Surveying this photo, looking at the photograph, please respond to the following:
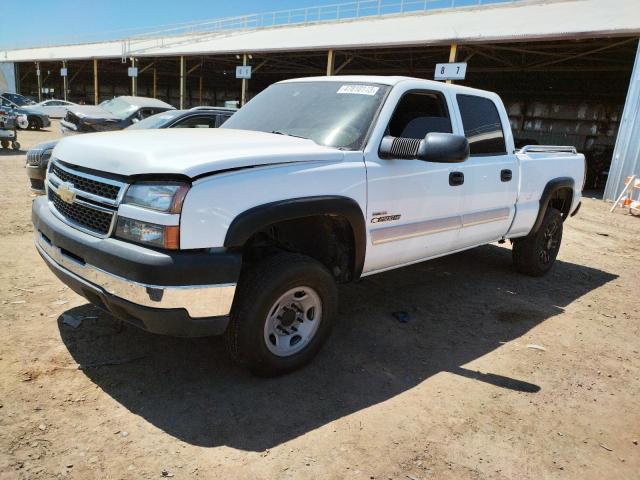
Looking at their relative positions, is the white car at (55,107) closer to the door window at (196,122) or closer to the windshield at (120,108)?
the windshield at (120,108)

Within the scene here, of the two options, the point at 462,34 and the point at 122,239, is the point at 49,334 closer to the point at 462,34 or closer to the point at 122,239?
the point at 122,239

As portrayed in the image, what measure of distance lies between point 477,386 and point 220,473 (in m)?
1.84

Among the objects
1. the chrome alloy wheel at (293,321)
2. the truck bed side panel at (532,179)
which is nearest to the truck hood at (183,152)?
the chrome alloy wheel at (293,321)

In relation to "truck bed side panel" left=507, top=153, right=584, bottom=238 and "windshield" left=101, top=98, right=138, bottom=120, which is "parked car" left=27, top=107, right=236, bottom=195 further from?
"windshield" left=101, top=98, right=138, bottom=120

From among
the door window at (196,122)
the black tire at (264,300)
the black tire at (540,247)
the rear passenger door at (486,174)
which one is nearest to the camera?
the black tire at (264,300)

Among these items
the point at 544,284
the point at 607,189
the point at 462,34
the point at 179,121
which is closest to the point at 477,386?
the point at 544,284

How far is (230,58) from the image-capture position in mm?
28312

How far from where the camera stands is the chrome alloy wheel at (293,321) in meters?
3.11

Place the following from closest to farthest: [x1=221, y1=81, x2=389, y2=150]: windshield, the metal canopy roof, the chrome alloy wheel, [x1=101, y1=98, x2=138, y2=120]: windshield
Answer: the chrome alloy wheel < [x1=221, y1=81, x2=389, y2=150]: windshield < [x1=101, y1=98, x2=138, y2=120]: windshield < the metal canopy roof

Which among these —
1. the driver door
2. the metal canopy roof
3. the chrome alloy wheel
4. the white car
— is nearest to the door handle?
the driver door

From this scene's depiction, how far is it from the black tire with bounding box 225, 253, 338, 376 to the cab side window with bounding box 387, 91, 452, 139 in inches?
51.6

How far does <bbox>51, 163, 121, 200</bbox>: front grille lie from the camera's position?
2.71 m

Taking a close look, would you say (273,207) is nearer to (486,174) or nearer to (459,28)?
(486,174)

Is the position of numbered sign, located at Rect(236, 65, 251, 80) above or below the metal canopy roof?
below
